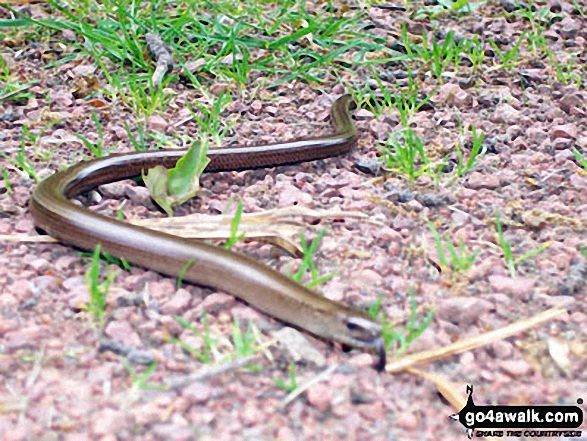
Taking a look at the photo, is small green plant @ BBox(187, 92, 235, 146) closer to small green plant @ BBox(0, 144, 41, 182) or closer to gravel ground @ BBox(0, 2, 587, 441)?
gravel ground @ BBox(0, 2, 587, 441)

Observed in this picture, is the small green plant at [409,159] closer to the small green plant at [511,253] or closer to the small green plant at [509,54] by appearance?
the small green plant at [511,253]

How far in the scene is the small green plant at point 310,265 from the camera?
2.12 meters

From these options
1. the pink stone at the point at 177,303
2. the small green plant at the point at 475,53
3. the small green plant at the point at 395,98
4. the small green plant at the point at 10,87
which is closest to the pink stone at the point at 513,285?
the pink stone at the point at 177,303

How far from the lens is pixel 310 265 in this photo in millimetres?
2170

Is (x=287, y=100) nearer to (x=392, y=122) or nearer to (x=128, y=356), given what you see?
(x=392, y=122)

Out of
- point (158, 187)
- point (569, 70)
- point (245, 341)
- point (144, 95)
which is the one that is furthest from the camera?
point (569, 70)

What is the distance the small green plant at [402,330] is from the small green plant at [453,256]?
0.66ft

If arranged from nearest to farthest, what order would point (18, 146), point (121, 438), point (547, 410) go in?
point (121, 438) → point (547, 410) → point (18, 146)

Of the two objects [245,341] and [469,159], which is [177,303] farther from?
[469,159]

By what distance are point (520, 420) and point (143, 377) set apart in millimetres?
782

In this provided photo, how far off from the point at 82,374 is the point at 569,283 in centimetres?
124

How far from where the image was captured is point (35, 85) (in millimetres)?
3480

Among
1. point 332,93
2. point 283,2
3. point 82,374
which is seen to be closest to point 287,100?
point 332,93

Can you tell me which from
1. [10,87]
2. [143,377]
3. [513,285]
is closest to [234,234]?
[143,377]
